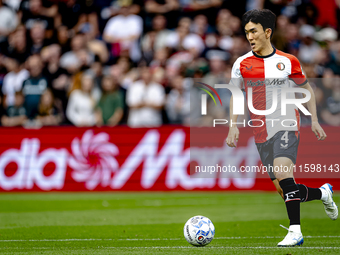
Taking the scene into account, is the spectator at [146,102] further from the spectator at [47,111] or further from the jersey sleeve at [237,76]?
the jersey sleeve at [237,76]

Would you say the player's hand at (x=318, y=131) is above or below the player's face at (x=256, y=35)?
below

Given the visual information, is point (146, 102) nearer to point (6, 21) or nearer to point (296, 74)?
point (6, 21)

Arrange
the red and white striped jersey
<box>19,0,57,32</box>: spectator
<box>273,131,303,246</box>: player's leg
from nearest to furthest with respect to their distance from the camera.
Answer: <box>273,131,303,246</box>: player's leg
the red and white striped jersey
<box>19,0,57,32</box>: spectator

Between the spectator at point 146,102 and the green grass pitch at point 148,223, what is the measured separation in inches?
69.0

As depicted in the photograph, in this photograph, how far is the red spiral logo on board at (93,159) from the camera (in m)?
13.4

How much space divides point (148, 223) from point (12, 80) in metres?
7.13

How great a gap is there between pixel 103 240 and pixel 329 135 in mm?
7478

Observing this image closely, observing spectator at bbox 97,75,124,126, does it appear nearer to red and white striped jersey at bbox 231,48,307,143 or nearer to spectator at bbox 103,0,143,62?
spectator at bbox 103,0,143,62

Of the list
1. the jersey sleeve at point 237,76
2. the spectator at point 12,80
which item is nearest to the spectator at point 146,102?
the spectator at point 12,80

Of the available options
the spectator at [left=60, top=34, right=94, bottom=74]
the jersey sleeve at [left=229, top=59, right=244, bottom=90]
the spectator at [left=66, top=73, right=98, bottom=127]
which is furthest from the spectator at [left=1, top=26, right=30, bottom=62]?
the jersey sleeve at [left=229, top=59, right=244, bottom=90]

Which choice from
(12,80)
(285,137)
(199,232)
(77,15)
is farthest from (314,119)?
(77,15)

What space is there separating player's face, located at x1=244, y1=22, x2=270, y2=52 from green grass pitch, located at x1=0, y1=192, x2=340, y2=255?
2.29 metres

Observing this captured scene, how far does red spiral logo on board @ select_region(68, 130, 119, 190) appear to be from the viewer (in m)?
13.4

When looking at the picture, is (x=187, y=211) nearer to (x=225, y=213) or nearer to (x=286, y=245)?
(x=225, y=213)
